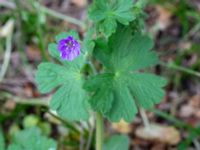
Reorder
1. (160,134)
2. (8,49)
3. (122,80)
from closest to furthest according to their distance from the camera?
1. (122,80)
2. (160,134)
3. (8,49)

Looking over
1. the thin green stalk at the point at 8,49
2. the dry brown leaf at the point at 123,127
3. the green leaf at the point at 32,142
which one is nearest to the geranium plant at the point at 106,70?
the green leaf at the point at 32,142

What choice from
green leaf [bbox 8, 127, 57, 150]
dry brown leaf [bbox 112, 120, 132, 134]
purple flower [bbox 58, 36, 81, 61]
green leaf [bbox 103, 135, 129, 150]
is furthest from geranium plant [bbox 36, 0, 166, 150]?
dry brown leaf [bbox 112, 120, 132, 134]

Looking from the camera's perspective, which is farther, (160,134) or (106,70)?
(160,134)

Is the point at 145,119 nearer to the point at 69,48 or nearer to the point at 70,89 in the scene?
the point at 70,89

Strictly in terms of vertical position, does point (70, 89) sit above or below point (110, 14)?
below

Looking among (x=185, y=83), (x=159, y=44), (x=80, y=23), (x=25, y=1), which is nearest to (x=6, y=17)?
(x=25, y=1)

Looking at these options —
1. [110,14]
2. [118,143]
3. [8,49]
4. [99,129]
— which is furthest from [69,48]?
[8,49]

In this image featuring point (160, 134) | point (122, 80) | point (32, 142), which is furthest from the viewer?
point (160, 134)

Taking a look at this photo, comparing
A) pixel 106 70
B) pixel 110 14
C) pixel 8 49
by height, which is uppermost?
pixel 8 49
